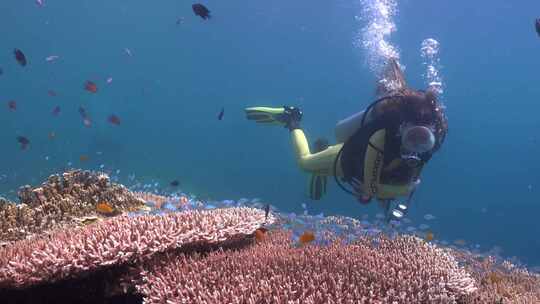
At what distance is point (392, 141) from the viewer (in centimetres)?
670

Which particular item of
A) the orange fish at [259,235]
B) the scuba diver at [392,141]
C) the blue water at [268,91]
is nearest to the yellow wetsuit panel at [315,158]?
the scuba diver at [392,141]

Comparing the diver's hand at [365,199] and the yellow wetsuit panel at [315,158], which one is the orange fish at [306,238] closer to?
the diver's hand at [365,199]

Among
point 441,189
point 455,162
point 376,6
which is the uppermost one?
point 376,6

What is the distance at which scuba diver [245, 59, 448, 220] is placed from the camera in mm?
6441

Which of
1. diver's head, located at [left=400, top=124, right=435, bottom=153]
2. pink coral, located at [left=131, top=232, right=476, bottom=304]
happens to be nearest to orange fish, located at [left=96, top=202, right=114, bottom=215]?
pink coral, located at [left=131, top=232, right=476, bottom=304]

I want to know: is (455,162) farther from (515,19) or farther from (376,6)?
(376,6)

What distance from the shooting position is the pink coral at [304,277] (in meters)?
3.39

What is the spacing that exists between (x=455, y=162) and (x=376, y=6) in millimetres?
41511

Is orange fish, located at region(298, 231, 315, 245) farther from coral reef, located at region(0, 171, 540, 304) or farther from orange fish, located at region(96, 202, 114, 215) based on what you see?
orange fish, located at region(96, 202, 114, 215)

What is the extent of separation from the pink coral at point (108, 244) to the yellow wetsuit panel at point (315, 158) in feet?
15.9

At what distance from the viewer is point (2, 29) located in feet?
263

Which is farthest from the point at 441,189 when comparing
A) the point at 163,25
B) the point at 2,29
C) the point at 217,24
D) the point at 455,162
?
the point at 2,29

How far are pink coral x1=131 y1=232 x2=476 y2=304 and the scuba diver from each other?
199cm

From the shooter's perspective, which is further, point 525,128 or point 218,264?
point 525,128
